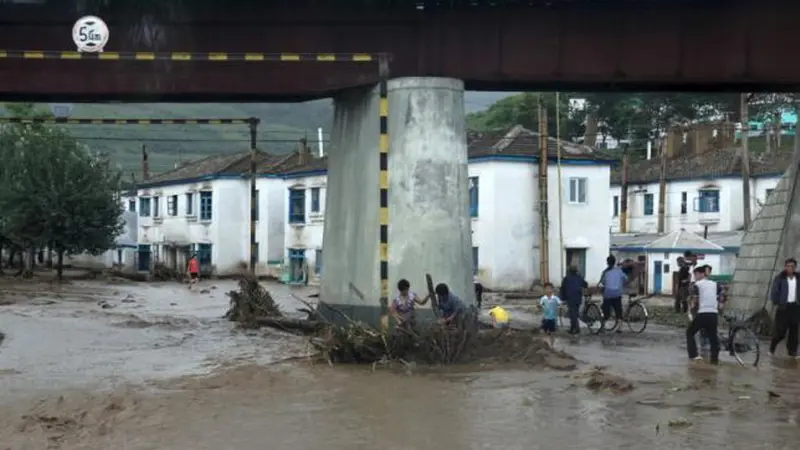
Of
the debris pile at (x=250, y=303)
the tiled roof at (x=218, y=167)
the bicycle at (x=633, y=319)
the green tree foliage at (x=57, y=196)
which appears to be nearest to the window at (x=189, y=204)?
the tiled roof at (x=218, y=167)

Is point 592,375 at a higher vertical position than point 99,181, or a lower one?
lower

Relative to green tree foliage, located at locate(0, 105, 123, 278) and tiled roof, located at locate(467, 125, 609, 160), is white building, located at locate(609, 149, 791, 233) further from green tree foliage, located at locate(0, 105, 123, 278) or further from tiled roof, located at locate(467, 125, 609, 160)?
green tree foliage, located at locate(0, 105, 123, 278)

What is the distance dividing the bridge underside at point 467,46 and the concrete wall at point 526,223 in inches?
1043

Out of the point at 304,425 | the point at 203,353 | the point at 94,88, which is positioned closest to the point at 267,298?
the point at 203,353

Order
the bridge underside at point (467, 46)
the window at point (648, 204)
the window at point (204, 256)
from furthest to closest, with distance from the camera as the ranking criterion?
the window at point (204, 256)
the window at point (648, 204)
the bridge underside at point (467, 46)

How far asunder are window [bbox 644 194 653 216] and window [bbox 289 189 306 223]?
19.5m

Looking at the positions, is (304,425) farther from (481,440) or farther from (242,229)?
(242,229)

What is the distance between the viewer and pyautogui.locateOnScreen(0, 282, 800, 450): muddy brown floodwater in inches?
389

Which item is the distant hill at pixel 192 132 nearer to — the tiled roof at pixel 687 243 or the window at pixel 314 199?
the window at pixel 314 199

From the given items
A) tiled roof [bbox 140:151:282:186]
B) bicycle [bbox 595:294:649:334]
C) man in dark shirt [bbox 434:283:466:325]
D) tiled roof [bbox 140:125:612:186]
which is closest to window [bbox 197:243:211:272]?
tiled roof [bbox 140:151:282:186]

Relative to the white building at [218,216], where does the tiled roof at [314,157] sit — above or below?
above

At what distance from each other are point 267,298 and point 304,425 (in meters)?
14.6

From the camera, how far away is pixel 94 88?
17.8 metres

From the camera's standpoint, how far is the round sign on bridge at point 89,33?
17422 mm
